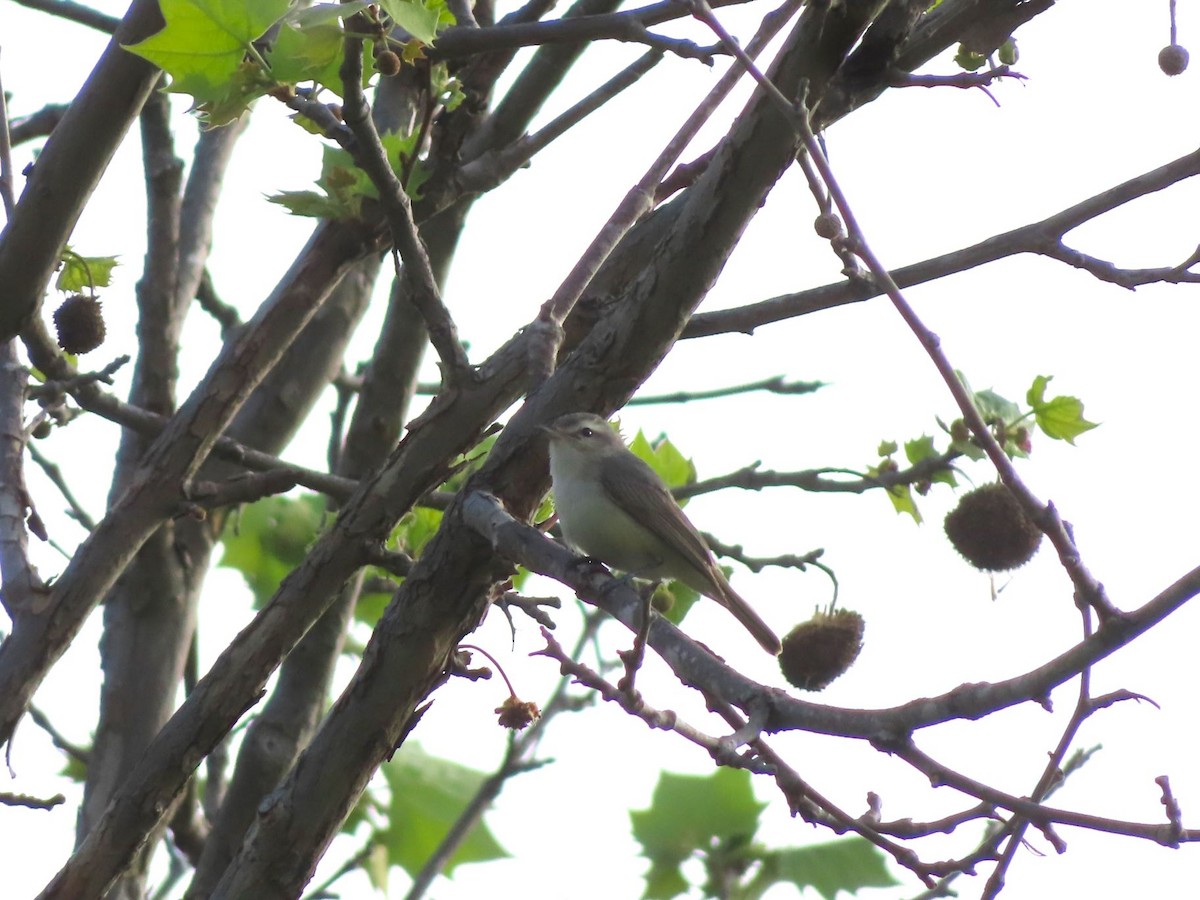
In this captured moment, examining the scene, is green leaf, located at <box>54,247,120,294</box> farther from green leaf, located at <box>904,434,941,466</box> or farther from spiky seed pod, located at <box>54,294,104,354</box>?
green leaf, located at <box>904,434,941,466</box>

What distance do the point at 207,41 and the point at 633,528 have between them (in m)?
2.48

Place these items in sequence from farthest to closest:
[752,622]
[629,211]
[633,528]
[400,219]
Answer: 1. [633,528]
2. [752,622]
3. [629,211]
4. [400,219]

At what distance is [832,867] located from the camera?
5.86m

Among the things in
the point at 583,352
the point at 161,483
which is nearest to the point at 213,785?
the point at 161,483

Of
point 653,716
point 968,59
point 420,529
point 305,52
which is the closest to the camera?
point 653,716

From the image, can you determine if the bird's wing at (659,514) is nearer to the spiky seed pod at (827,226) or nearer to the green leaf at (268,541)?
the green leaf at (268,541)

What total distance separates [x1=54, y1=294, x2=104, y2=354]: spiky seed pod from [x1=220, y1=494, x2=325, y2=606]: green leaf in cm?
143

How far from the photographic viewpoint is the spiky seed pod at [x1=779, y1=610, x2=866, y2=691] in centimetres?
496

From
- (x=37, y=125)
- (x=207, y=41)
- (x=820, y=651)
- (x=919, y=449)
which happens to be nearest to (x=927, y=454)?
(x=919, y=449)

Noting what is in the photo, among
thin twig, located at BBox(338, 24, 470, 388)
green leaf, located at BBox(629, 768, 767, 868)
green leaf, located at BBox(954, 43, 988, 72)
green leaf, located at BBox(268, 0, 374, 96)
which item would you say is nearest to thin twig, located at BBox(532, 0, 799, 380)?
thin twig, located at BBox(338, 24, 470, 388)

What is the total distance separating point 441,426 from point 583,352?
2.16ft

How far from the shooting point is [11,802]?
4.57 m

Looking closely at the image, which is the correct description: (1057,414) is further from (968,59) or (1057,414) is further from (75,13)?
(75,13)

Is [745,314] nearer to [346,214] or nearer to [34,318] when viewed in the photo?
[346,214]
